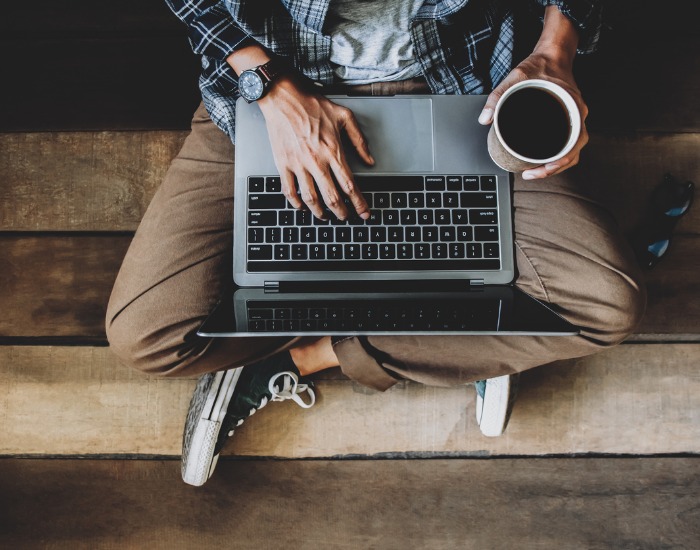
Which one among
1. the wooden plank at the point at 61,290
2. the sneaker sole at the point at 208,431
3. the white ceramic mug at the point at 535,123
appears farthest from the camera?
the wooden plank at the point at 61,290

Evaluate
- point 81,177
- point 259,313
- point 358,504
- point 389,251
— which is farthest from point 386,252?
point 81,177

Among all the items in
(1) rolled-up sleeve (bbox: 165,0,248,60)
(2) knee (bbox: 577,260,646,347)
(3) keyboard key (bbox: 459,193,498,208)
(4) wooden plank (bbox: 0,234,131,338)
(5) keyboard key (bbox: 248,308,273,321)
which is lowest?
(4) wooden plank (bbox: 0,234,131,338)

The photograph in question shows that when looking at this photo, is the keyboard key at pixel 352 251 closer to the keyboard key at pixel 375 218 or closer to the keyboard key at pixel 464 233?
the keyboard key at pixel 375 218

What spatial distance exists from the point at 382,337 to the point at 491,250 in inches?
9.2

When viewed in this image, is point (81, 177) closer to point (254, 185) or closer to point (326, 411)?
point (254, 185)

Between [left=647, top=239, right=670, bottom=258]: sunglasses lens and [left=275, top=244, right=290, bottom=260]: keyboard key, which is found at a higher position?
[left=275, top=244, right=290, bottom=260]: keyboard key

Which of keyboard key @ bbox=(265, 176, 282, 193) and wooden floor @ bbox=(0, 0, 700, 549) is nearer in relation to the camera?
keyboard key @ bbox=(265, 176, 282, 193)

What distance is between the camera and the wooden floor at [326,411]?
1.06 m

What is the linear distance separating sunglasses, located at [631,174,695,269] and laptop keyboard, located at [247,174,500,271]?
47cm

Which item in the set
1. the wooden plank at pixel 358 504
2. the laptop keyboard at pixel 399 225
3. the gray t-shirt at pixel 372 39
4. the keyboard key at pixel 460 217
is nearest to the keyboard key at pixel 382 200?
the laptop keyboard at pixel 399 225

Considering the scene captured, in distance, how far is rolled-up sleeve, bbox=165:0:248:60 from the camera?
29.4 inches

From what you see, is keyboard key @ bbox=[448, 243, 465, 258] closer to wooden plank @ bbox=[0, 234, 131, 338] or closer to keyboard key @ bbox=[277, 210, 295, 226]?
keyboard key @ bbox=[277, 210, 295, 226]

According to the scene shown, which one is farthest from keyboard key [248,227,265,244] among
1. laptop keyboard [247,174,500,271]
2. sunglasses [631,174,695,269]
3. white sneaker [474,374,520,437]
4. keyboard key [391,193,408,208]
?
sunglasses [631,174,695,269]

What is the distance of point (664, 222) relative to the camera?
40.9 inches
